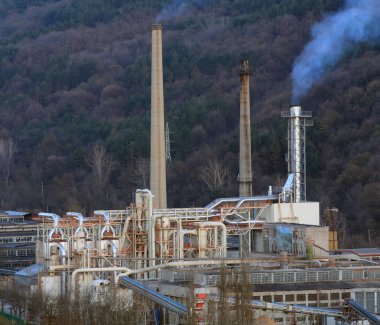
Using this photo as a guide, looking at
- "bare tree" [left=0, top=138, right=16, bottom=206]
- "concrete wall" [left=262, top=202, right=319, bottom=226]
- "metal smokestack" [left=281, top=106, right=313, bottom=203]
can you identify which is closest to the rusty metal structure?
"concrete wall" [left=262, top=202, right=319, bottom=226]

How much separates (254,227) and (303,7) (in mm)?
50738

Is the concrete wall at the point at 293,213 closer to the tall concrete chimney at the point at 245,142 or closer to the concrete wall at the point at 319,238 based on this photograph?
the concrete wall at the point at 319,238

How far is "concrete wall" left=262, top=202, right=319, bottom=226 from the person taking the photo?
1727 inches

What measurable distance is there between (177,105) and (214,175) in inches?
915

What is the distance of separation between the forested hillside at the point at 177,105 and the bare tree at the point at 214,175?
14cm

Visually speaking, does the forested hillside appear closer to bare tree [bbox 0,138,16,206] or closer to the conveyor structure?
bare tree [bbox 0,138,16,206]

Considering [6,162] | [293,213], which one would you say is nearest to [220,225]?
[293,213]

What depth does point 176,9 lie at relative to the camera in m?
123

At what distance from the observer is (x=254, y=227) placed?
43281 millimetres

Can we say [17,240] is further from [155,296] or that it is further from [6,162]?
[6,162]

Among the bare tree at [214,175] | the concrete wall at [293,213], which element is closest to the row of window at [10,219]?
the bare tree at [214,175]

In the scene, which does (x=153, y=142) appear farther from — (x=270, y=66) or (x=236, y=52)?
(x=236, y=52)

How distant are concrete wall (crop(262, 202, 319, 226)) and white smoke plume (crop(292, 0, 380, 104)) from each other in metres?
28.2

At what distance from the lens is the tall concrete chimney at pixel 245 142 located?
50656mm
